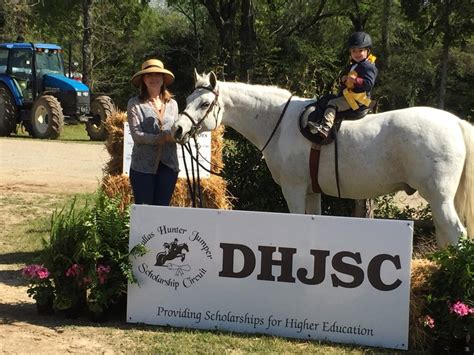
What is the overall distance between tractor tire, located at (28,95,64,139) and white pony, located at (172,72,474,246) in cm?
1504

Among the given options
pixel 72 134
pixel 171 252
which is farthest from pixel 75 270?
pixel 72 134

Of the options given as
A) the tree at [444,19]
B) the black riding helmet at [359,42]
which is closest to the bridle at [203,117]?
the black riding helmet at [359,42]

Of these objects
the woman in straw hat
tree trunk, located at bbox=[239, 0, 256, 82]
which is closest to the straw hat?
the woman in straw hat

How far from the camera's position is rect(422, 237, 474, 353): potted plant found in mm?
4250

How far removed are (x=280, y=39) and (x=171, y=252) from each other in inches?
1066

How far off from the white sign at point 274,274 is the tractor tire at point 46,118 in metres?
15.8

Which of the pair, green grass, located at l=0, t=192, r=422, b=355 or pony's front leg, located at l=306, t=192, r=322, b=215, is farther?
pony's front leg, located at l=306, t=192, r=322, b=215

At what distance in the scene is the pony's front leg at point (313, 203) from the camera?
591 cm

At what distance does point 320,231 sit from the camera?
4551 mm

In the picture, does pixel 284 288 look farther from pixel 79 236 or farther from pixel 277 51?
pixel 277 51

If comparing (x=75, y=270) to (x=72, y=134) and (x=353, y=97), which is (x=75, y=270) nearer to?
(x=353, y=97)

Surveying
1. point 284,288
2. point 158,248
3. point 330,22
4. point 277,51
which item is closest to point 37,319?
point 158,248

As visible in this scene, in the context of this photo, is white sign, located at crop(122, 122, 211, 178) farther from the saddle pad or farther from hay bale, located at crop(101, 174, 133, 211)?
the saddle pad

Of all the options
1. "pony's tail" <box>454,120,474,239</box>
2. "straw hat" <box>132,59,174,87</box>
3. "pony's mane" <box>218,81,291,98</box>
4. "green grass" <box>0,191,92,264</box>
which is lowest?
"green grass" <box>0,191,92,264</box>
